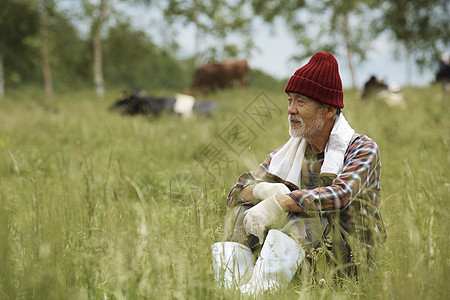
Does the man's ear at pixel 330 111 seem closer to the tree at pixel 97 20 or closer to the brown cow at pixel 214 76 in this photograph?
the brown cow at pixel 214 76

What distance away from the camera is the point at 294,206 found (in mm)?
2041

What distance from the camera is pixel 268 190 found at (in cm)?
219

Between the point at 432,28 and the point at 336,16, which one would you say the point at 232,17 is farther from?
the point at 432,28

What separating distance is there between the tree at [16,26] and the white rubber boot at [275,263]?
1810cm

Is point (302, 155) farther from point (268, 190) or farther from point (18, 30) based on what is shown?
point (18, 30)

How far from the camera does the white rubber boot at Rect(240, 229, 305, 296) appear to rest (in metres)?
1.92


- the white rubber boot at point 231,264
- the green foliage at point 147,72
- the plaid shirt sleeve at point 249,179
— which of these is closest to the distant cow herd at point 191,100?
the plaid shirt sleeve at point 249,179

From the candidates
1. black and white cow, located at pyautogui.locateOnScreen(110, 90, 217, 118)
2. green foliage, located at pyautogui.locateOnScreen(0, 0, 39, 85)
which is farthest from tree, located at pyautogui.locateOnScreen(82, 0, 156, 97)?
black and white cow, located at pyautogui.locateOnScreen(110, 90, 217, 118)

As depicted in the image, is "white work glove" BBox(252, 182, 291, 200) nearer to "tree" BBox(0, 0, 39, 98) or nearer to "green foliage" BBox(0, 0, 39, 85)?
"green foliage" BBox(0, 0, 39, 85)

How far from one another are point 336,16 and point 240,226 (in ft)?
Result: 63.6

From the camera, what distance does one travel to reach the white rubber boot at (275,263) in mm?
1918

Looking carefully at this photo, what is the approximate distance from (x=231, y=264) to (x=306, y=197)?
1.63 ft

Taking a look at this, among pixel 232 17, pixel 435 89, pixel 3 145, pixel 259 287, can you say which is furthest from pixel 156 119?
pixel 232 17

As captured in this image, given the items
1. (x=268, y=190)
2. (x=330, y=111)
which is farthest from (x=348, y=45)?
(x=268, y=190)
